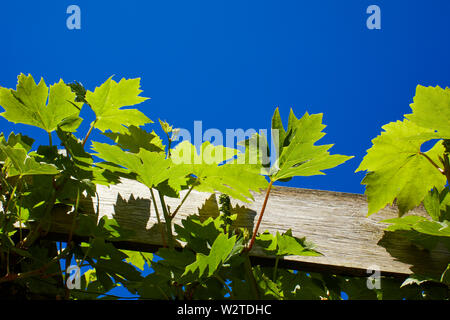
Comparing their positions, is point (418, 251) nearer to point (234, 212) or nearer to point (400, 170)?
point (400, 170)

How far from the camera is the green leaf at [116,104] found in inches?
43.5

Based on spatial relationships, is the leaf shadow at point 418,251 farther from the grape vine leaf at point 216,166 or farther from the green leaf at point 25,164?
→ the green leaf at point 25,164

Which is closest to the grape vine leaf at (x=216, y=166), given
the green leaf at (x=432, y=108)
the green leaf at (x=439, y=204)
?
the green leaf at (x=432, y=108)

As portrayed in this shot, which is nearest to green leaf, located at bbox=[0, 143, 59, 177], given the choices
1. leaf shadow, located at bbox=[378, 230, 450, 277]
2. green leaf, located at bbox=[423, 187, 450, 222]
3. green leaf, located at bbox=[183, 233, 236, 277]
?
green leaf, located at bbox=[183, 233, 236, 277]

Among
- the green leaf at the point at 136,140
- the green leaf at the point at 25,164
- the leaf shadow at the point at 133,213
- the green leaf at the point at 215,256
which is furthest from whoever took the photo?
the leaf shadow at the point at 133,213

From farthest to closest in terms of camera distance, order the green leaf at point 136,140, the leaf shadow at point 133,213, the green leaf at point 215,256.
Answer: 1. the leaf shadow at point 133,213
2. the green leaf at point 136,140
3. the green leaf at point 215,256

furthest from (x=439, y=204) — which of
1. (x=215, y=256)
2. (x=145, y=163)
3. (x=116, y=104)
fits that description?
(x=116, y=104)

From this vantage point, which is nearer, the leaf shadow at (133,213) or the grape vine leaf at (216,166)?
the grape vine leaf at (216,166)

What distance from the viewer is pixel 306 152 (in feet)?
3.38

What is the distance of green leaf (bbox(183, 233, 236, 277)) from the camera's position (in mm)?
834

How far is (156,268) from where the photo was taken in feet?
2.95

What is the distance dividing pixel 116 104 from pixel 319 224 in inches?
28.1

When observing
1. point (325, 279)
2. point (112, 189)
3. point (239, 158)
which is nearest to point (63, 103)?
point (112, 189)

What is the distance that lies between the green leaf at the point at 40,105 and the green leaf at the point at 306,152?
570 mm
